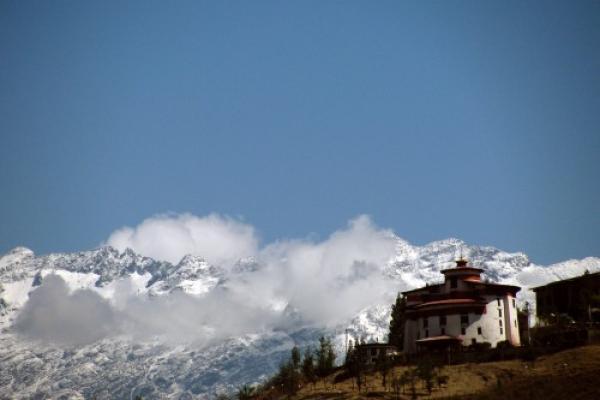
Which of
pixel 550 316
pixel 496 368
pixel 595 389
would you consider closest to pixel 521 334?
pixel 550 316

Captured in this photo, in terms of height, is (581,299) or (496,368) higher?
(581,299)

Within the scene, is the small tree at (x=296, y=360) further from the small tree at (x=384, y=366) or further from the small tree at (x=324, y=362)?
the small tree at (x=384, y=366)

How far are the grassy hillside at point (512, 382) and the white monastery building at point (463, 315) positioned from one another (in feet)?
45.3

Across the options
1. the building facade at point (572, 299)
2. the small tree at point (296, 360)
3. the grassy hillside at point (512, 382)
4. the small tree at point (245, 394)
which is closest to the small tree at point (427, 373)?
the grassy hillside at point (512, 382)

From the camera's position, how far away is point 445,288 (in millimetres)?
140875

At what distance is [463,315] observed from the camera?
131750 millimetres

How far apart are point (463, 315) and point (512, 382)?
96.4ft

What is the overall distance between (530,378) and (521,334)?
35.0 meters

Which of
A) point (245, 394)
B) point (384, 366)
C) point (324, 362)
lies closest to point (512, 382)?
point (384, 366)

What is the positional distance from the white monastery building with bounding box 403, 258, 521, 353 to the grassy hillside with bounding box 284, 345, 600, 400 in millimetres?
13811

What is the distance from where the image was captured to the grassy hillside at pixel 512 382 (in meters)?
95.4

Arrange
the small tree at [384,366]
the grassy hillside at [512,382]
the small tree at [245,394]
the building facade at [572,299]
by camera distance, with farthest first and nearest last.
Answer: the small tree at [245,394] → the building facade at [572,299] → the small tree at [384,366] → the grassy hillside at [512,382]

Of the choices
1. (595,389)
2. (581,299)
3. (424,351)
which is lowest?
(595,389)

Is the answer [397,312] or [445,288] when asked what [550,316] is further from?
[397,312]
